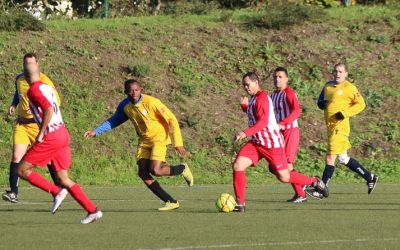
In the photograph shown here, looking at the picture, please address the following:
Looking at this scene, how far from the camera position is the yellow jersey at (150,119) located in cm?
1482

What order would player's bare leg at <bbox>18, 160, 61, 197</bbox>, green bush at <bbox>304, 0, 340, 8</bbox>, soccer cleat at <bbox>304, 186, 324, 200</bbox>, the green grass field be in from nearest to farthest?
1. the green grass field
2. player's bare leg at <bbox>18, 160, 61, 197</bbox>
3. soccer cleat at <bbox>304, 186, 324, 200</bbox>
4. green bush at <bbox>304, 0, 340, 8</bbox>

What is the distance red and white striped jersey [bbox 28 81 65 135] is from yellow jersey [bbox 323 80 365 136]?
6.02 meters

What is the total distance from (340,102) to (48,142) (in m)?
6.23

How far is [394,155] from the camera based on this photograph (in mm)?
24109

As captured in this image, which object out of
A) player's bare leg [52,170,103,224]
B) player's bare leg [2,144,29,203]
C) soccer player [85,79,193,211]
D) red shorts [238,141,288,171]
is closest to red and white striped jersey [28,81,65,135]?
player's bare leg [52,170,103,224]

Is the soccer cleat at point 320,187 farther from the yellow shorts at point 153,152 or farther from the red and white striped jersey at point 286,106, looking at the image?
the yellow shorts at point 153,152

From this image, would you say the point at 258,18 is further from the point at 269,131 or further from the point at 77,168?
the point at 269,131

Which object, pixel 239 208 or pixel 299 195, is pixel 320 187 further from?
pixel 239 208

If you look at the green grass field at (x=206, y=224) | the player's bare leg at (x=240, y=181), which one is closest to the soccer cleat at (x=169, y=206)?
the green grass field at (x=206, y=224)

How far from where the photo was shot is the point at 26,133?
1623cm

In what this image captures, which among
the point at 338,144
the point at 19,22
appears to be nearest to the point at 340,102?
the point at 338,144

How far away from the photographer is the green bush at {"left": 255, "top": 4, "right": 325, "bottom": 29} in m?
29.3

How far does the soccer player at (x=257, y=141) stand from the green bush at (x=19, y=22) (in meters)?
14.6

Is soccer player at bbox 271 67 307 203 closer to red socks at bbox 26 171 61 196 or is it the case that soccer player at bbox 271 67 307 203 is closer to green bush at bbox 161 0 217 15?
red socks at bbox 26 171 61 196
